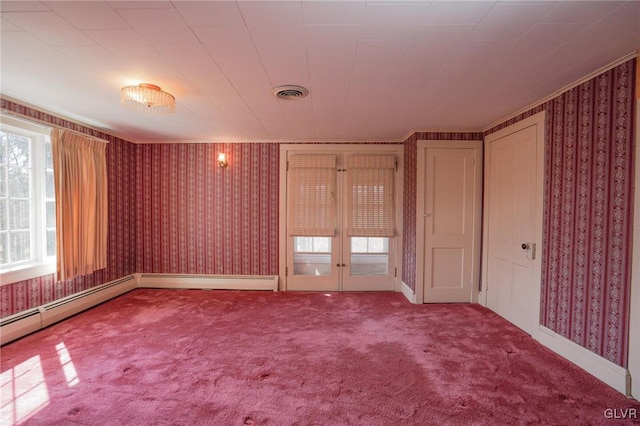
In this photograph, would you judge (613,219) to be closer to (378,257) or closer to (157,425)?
(378,257)

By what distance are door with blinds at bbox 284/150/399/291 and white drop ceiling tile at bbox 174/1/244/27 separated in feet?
8.60

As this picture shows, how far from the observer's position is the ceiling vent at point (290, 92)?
7.38ft

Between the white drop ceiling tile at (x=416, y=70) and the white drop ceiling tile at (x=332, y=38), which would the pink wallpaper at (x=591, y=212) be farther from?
the white drop ceiling tile at (x=332, y=38)

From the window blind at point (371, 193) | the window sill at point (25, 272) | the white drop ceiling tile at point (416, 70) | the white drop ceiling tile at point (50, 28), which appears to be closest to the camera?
the white drop ceiling tile at point (50, 28)

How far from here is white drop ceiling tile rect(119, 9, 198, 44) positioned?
4.60 feet

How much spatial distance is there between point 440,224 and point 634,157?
192 centimetres

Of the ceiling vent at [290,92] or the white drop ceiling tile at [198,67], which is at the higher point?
the white drop ceiling tile at [198,67]

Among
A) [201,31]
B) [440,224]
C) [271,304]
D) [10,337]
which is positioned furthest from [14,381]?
[440,224]

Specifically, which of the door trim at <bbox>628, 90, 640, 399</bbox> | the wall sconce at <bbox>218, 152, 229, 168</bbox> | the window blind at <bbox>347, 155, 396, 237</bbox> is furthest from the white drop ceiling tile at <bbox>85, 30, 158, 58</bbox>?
the door trim at <bbox>628, 90, 640, 399</bbox>

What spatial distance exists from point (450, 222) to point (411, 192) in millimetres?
647

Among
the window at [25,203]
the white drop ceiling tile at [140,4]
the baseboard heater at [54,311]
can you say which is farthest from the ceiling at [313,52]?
the baseboard heater at [54,311]

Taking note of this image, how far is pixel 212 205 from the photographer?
165 inches

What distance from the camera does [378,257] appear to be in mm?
4164

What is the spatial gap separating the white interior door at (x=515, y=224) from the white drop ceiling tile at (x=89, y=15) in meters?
3.46
